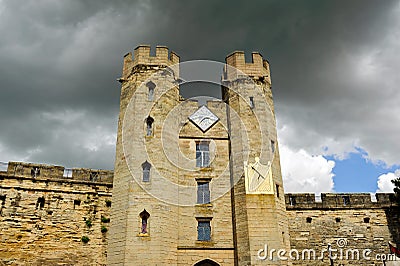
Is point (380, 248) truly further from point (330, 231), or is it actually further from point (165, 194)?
point (165, 194)

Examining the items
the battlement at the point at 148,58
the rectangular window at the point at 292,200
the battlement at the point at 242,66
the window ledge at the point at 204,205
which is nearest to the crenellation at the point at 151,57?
the battlement at the point at 148,58

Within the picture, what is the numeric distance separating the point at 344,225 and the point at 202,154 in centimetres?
875

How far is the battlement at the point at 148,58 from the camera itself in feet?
54.9

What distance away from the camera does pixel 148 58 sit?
16.8m

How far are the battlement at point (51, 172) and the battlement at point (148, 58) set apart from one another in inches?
198

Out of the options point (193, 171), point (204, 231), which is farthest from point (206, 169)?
point (204, 231)

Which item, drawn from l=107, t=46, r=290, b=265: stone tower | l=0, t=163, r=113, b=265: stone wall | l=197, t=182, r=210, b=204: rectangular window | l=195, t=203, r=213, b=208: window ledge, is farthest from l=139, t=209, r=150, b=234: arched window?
l=0, t=163, r=113, b=265: stone wall

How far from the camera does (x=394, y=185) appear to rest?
1900 centimetres

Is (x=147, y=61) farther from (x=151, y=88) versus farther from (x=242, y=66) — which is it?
(x=242, y=66)

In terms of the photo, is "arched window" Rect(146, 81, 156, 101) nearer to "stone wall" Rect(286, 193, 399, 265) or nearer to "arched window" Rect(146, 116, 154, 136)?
"arched window" Rect(146, 116, 154, 136)

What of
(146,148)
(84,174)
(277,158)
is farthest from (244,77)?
(84,174)

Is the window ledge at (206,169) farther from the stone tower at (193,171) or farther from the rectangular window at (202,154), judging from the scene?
the rectangular window at (202,154)

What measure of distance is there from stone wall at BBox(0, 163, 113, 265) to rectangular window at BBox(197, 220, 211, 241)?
472cm

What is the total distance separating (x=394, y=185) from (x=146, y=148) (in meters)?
13.3
